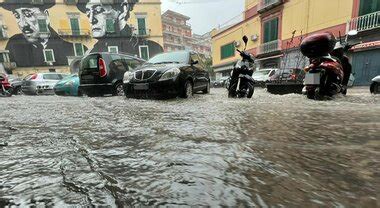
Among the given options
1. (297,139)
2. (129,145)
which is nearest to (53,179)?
(129,145)

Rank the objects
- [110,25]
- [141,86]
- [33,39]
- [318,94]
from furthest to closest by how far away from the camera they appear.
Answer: [110,25] → [33,39] → [141,86] → [318,94]

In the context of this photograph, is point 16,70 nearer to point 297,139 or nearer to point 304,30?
point 304,30

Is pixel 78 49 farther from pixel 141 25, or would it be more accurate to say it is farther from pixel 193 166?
pixel 193 166

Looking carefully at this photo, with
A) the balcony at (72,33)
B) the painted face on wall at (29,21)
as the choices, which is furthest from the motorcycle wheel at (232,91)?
the painted face on wall at (29,21)

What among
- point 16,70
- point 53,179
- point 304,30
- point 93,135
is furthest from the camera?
point 16,70

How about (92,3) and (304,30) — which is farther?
(92,3)

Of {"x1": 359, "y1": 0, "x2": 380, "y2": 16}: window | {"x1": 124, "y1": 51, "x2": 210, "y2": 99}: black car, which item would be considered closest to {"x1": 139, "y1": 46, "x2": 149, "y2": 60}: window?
{"x1": 359, "y1": 0, "x2": 380, "y2": 16}: window

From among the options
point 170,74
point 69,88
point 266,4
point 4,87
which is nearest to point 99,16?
point 266,4

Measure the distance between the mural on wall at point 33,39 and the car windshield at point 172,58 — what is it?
28.0m

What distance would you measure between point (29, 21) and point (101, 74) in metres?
28.7

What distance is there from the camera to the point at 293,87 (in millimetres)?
6316

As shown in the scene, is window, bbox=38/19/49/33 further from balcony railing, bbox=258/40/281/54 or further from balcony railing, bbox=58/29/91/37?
balcony railing, bbox=258/40/281/54

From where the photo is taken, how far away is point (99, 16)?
30.0 m

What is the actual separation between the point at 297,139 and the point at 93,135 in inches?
67.0
